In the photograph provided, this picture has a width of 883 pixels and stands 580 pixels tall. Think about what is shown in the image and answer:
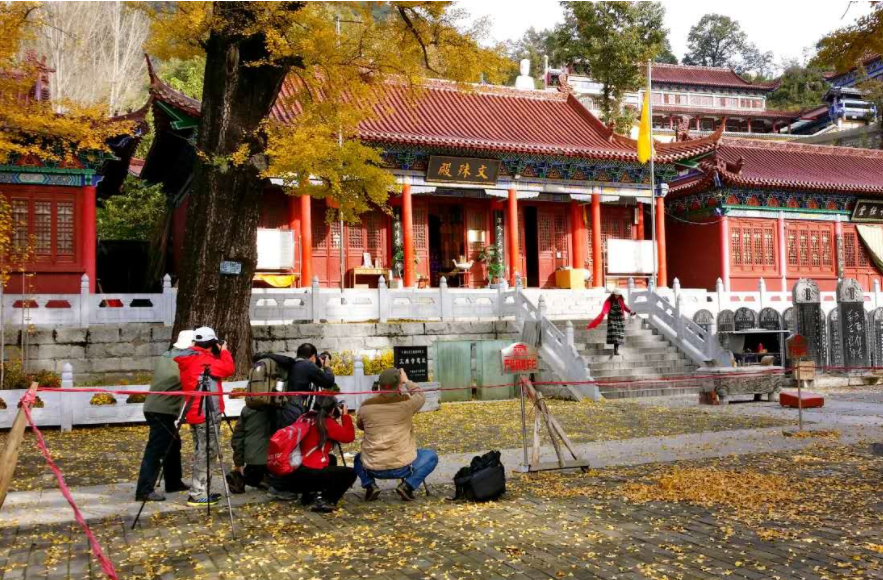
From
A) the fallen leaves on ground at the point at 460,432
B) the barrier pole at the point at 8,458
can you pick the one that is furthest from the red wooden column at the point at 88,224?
the barrier pole at the point at 8,458

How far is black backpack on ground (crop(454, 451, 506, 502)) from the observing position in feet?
21.6

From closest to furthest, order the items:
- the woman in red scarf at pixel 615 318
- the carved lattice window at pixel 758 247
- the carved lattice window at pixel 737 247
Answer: the woman in red scarf at pixel 615 318, the carved lattice window at pixel 737 247, the carved lattice window at pixel 758 247

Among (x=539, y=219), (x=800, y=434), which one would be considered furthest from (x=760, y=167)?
(x=800, y=434)

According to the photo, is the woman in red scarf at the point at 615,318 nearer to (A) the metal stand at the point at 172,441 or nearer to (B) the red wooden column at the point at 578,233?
(B) the red wooden column at the point at 578,233

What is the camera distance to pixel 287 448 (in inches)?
252

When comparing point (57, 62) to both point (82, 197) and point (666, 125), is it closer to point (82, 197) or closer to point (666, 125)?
point (82, 197)

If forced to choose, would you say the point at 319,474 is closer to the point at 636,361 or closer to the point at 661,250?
the point at 636,361

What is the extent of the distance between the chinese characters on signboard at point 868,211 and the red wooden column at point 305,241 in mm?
20306

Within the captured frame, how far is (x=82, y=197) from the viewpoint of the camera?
1678cm

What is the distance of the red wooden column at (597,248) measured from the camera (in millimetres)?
23531

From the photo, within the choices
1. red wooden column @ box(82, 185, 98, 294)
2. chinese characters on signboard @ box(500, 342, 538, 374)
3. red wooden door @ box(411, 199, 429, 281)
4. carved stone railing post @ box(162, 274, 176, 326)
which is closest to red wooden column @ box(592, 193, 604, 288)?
red wooden door @ box(411, 199, 429, 281)

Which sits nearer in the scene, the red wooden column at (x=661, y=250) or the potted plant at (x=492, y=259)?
the potted plant at (x=492, y=259)

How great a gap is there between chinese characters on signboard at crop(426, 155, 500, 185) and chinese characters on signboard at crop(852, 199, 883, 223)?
48.9 feet

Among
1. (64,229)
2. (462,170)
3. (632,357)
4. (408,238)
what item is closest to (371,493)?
(632,357)
